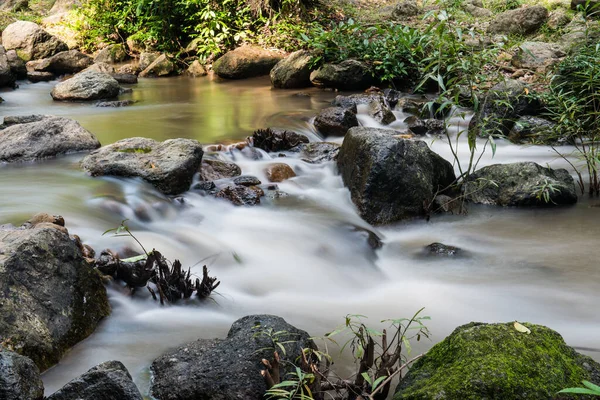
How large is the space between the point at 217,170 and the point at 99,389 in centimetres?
446

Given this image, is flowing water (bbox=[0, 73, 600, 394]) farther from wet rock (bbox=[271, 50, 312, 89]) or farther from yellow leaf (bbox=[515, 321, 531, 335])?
wet rock (bbox=[271, 50, 312, 89])

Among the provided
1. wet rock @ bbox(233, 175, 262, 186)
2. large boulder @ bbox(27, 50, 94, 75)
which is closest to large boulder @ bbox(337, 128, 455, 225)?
wet rock @ bbox(233, 175, 262, 186)

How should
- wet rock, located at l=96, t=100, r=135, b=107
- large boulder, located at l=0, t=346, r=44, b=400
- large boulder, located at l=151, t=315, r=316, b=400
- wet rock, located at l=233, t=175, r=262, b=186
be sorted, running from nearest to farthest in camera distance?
large boulder, located at l=0, t=346, r=44, b=400 → large boulder, located at l=151, t=315, r=316, b=400 → wet rock, located at l=233, t=175, r=262, b=186 → wet rock, located at l=96, t=100, r=135, b=107

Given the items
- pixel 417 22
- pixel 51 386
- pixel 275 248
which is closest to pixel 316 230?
pixel 275 248

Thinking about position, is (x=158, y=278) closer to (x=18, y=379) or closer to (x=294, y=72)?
(x=18, y=379)

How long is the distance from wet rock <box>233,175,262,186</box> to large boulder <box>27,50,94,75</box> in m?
10.5

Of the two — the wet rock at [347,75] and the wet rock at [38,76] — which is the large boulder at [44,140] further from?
the wet rock at [38,76]

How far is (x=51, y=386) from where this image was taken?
302 cm

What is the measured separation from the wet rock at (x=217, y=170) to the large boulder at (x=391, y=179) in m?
1.65

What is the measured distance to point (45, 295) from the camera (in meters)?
3.33

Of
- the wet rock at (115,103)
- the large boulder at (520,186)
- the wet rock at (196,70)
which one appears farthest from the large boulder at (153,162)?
the wet rock at (196,70)

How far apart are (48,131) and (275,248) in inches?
156

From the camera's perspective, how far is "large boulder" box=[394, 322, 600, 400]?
7.11 ft

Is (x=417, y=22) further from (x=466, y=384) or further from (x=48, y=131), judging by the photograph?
(x=466, y=384)
